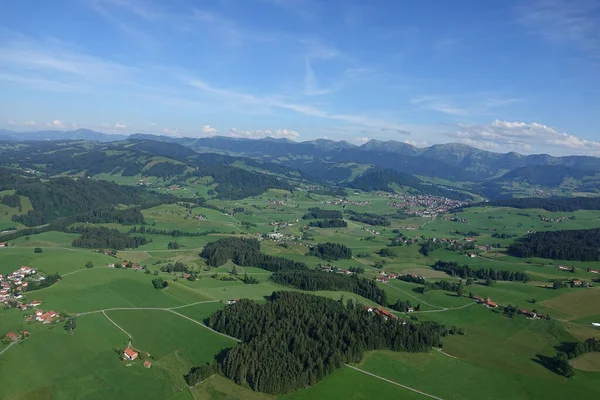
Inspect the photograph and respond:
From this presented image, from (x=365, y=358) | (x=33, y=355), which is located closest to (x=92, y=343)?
(x=33, y=355)

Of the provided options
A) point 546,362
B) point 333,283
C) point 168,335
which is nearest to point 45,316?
point 168,335

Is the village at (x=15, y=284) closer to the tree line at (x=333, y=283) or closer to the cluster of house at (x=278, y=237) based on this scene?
the tree line at (x=333, y=283)

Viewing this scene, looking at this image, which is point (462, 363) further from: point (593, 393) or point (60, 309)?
point (60, 309)

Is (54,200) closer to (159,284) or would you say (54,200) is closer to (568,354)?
(159,284)

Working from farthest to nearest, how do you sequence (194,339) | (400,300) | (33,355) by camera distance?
(400,300)
(194,339)
(33,355)

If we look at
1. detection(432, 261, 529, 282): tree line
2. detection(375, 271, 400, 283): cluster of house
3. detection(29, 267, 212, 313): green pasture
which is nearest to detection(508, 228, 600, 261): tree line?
detection(432, 261, 529, 282): tree line
